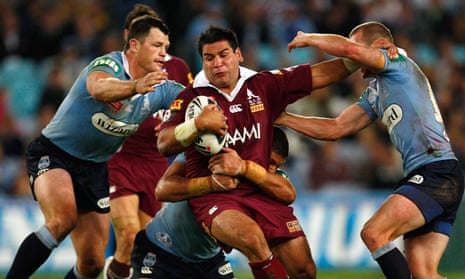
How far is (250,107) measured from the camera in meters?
8.17

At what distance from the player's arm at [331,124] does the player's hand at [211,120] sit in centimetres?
106

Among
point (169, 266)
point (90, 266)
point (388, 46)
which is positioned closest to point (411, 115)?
point (388, 46)

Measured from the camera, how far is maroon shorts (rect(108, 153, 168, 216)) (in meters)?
10.3

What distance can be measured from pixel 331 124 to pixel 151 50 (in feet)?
5.75

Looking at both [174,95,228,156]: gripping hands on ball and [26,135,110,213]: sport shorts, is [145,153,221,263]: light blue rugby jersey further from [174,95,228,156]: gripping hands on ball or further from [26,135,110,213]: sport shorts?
[26,135,110,213]: sport shorts

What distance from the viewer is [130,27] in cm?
928

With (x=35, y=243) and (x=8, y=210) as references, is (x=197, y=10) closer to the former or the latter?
(x=8, y=210)

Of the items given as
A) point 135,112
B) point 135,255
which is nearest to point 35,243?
point 135,255

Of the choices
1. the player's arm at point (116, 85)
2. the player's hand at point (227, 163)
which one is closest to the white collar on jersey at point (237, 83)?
the player's arm at point (116, 85)

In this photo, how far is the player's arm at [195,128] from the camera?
25.1 feet

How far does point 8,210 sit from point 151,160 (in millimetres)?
3940

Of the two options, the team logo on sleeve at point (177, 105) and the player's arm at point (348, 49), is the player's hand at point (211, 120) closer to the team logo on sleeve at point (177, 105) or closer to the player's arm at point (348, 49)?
the team logo on sleeve at point (177, 105)

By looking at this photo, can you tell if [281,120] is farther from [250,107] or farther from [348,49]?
[348,49]

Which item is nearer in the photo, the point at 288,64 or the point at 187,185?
the point at 187,185
